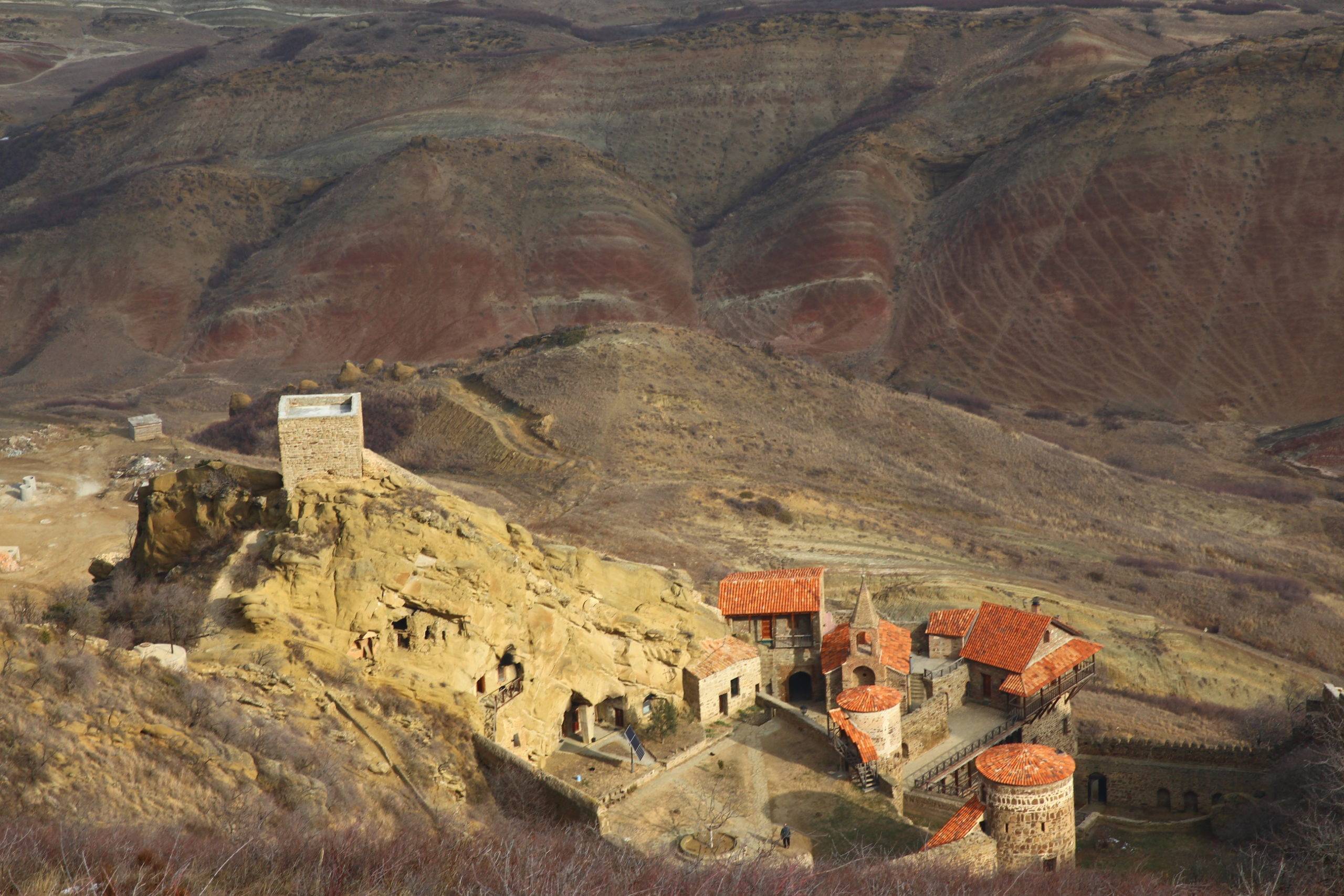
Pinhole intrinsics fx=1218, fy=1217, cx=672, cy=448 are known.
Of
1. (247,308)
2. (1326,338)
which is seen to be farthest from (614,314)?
(1326,338)

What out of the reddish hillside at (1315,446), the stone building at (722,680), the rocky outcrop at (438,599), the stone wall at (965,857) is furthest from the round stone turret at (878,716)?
the reddish hillside at (1315,446)

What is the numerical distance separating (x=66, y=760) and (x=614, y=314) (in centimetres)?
8160

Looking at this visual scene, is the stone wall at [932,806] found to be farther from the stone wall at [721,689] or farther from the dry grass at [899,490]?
the dry grass at [899,490]

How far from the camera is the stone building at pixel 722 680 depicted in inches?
960

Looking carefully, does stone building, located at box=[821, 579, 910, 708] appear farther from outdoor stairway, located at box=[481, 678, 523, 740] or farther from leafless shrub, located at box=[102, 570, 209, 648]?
leafless shrub, located at box=[102, 570, 209, 648]

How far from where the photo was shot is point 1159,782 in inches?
1089

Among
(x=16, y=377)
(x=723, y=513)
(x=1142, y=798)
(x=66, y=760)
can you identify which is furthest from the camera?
(x=16, y=377)

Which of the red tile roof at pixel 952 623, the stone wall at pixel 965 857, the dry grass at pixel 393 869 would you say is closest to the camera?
the dry grass at pixel 393 869

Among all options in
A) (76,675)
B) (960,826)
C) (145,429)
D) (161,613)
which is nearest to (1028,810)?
(960,826)

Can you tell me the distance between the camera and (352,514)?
67.2 ft

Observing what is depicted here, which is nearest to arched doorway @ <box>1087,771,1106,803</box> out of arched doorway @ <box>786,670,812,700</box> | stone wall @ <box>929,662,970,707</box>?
stone wall @ <box>929,662,970,707</box>

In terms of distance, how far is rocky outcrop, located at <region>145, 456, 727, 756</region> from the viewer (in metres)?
19.8

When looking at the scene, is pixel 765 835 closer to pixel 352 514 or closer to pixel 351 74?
pixel 352 514

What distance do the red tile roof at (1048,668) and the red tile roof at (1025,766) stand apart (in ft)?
23.0
